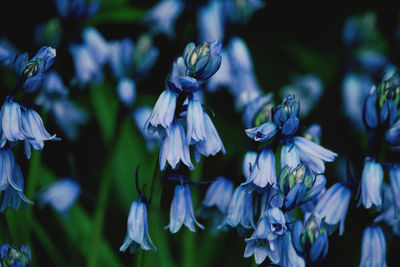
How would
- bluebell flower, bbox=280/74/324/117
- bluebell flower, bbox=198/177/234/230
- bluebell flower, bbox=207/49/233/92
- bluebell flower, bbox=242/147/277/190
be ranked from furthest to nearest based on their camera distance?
bluebell flower, bbox=280/74/324/117, bluebell flower, bbox=207/49/233/92, bluebell flower, bbox=198/177/234/230, bluebell flower, bbox=242/147/277/190

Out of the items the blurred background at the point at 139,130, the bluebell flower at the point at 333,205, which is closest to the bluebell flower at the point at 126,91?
the blurred background at the point at 139,130

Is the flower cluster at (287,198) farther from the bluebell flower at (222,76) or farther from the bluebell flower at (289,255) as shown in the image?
the bluebell flower at (222,76)

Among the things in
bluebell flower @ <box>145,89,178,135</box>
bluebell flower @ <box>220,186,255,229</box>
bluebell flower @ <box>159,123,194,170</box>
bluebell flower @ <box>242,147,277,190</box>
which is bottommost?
bluebell flower @ <box>220,186,255,229</box>

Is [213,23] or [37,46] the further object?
[213,23]

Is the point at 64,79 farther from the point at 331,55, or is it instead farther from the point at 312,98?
the point at 331,55

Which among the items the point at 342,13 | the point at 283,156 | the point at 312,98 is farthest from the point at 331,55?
the point at 283,156

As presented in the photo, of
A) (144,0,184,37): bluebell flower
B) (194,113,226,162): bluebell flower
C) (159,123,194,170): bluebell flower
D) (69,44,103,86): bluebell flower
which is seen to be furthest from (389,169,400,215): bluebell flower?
(144,0,184,37): bluebell flower

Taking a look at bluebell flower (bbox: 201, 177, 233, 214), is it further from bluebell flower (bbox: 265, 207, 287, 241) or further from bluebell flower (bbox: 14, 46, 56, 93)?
bluebell flower (bbox: 14, 46, 56, 93)
